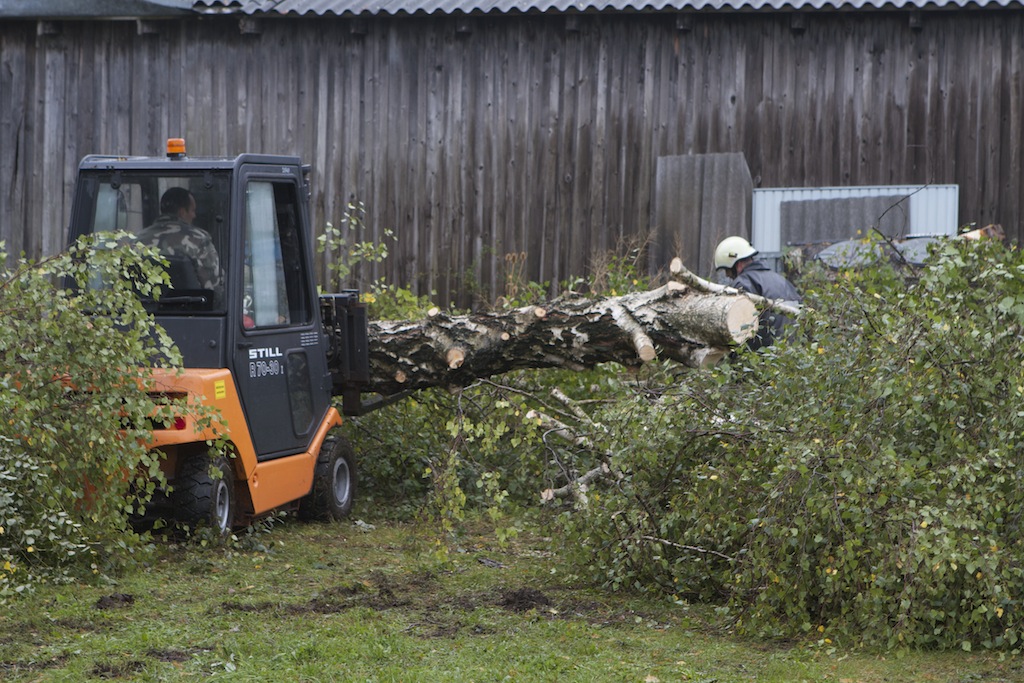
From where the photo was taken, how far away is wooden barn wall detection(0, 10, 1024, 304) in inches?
496

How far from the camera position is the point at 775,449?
614 cm

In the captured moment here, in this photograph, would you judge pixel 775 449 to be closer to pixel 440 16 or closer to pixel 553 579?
pixel 553 579

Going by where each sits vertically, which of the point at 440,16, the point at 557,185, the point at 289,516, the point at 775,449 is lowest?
the point at 289,516

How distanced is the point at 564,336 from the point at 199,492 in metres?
2.55

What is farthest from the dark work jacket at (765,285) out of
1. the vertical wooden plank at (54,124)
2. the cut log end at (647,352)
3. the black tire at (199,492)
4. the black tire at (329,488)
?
the vertical wooden plank at (54,124)

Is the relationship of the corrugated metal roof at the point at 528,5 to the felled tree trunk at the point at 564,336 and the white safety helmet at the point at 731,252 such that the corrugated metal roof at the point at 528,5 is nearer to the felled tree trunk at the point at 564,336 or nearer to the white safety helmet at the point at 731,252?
the white safety helmet at the point at 731,252

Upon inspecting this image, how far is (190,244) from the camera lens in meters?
7.74

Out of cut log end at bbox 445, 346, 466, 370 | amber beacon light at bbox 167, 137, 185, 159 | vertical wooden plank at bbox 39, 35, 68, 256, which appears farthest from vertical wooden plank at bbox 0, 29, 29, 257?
cut log end at bbox 445, 346, 466, 370

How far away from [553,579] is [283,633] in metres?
1.75

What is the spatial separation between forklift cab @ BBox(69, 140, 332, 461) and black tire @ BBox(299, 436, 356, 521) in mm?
330

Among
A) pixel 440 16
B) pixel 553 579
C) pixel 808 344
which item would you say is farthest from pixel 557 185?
pixel 553 579

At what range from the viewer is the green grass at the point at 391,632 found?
5.05 m

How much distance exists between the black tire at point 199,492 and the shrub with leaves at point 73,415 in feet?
1.69

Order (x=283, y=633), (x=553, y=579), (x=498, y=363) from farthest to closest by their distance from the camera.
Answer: (x=498, y=363) → (x=553, y=579) → (x=283, y=633)
